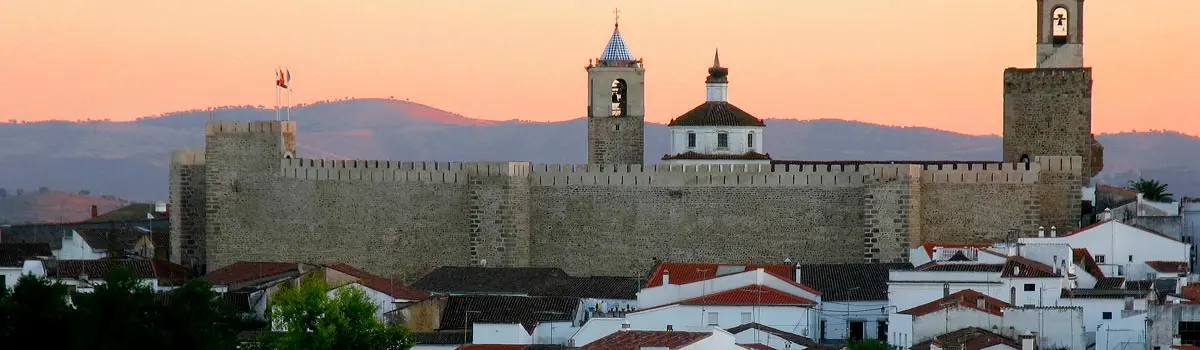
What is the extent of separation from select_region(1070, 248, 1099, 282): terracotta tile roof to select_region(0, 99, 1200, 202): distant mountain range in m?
38.1

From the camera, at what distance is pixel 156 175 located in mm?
130125

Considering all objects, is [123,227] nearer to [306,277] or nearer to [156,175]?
[306,277]

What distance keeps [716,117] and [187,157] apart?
29.5 feet

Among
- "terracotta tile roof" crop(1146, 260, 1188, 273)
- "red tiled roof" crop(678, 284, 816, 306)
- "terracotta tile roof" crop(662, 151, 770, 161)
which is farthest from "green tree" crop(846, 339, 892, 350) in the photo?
"terracotta tile roof" crop(662, 151, 770, 161)

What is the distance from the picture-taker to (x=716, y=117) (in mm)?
49375

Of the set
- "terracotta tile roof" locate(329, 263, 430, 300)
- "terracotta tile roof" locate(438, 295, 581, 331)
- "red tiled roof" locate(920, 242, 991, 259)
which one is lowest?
"terracotta tile roof" locate(438, 295, 581, 331)

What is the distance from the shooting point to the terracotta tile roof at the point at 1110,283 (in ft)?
126

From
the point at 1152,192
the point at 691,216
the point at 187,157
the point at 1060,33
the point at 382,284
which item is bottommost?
the point at 382,284

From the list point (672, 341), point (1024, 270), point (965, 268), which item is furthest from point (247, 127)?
point (672, 341)

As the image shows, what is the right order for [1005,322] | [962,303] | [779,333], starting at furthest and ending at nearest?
1. [779,333]
2. [962,303]
3. [1005,322]

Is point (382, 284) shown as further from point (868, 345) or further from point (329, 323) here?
point (868, 345)

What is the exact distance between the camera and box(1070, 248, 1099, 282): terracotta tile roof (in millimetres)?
40812

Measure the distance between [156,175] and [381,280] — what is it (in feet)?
292

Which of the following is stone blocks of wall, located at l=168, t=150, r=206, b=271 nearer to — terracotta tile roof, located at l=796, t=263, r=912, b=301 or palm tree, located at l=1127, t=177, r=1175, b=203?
terracotta tile roof, located at l=796, t=263, r=912, b=301
